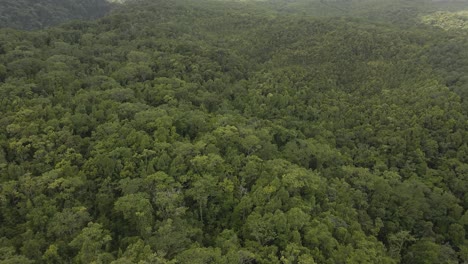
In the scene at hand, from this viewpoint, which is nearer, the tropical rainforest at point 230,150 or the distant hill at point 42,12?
the tropical rainforest at point 230,150

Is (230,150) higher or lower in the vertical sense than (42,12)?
lower

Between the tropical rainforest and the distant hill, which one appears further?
the distant hill

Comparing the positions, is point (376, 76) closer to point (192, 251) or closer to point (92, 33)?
point (192, 251)

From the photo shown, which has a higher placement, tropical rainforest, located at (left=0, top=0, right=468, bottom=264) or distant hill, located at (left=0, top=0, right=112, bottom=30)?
distant hill, located at (left=0, top=0, right=112, bottom=30)

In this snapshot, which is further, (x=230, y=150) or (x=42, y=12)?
(x=42, y=12)
